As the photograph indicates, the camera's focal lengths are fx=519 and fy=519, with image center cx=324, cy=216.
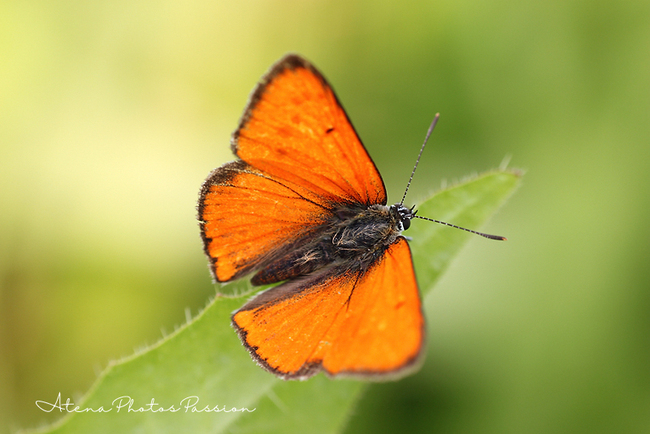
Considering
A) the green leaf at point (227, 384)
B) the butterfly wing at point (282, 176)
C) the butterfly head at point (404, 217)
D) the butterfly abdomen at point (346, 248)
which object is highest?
the butterfly wing at point (282, 176)

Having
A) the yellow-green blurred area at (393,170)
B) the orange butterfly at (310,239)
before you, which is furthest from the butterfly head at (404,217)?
the yellow-green blurred area at (393,170)

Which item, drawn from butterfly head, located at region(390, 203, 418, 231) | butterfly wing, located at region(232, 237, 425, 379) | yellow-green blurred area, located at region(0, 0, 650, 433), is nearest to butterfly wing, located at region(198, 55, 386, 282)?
butterfly head, located at region(390, 203, 418, 231)

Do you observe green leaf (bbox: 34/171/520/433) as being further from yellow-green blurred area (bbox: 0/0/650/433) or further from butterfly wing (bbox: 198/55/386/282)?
yellow-green blurred area (bbox: 0/0/650/433)

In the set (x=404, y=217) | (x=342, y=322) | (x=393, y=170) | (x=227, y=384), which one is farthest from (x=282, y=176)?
(x=393, y=170)

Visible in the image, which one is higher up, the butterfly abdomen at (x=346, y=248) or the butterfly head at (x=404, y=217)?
the butterfly head at (x=404, y=217)

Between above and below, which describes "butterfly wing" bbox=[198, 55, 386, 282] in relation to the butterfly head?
above

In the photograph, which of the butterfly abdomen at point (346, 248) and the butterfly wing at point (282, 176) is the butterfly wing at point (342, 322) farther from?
the butterfly wing at point (282, 176)

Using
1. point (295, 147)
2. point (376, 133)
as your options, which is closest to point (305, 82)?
point (295, 147)
